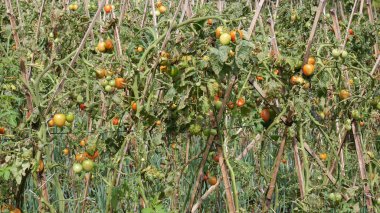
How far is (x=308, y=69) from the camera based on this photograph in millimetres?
1854

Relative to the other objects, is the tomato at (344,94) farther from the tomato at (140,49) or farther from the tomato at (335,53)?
the tomato at (140,49)

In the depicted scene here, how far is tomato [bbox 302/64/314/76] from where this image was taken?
1.85 metres

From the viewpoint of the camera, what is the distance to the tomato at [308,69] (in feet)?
6.08

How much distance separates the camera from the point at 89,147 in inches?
76.4

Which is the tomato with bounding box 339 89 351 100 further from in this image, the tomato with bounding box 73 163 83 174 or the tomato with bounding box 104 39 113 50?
the tomato with bounding box 73 163 83 174

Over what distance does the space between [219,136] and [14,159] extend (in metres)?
0.64

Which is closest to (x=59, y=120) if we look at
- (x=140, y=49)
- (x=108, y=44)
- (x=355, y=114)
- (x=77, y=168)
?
(x=77, y=168)

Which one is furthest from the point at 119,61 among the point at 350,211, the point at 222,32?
the point at 350,211

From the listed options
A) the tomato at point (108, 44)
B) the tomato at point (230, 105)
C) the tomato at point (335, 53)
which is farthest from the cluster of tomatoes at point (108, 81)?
the tomato at point (335, 53)

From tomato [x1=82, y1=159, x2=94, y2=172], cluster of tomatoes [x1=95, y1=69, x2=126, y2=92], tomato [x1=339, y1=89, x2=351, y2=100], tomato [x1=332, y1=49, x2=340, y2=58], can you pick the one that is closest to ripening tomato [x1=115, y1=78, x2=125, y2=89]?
cluster of tomatoes [x1=95, y1=69, x2=126, y2=92]

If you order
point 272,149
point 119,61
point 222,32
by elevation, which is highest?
point 222,32

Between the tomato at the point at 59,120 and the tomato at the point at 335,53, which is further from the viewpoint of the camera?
the tomato at the point at 335,53

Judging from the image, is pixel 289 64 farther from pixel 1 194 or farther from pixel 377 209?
pixel 1 194

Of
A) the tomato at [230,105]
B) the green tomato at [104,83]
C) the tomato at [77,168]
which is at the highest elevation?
the green tomato at [104,83]
